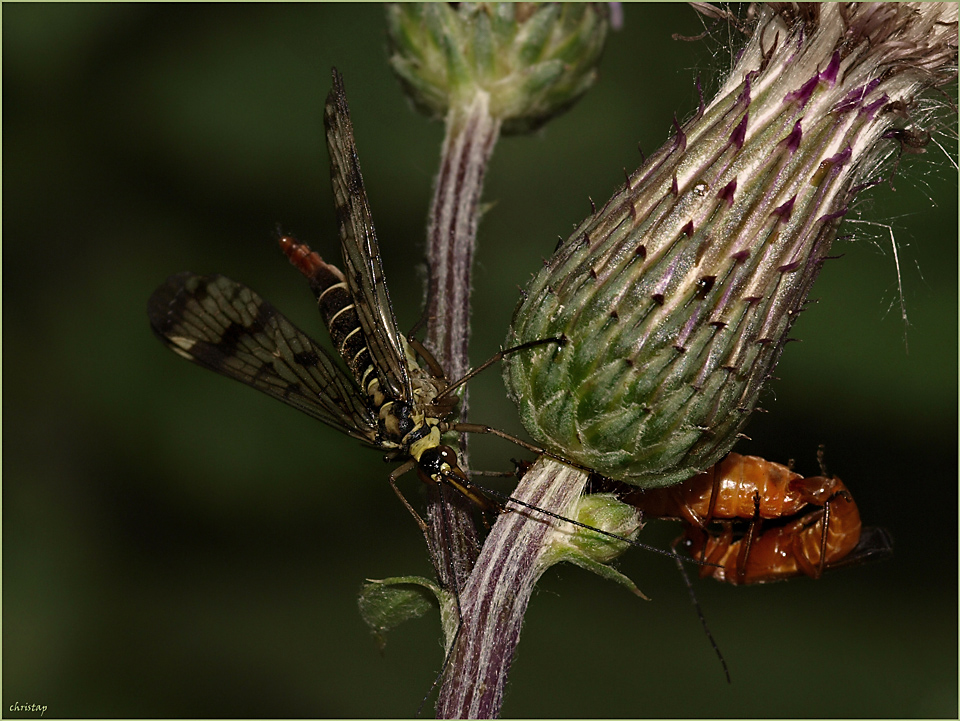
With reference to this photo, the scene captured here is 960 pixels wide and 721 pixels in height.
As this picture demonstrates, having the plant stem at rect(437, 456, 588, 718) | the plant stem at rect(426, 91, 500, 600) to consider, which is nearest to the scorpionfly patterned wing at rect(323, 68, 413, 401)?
the plant stem at rect(426, 91, 500, 600)

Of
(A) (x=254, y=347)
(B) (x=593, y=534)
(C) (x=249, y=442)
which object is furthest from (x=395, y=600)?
(C) (x=249, y=442)

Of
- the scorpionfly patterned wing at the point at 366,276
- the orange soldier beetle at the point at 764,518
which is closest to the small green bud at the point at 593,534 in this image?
the orange soldier beetle at the point at 764,518

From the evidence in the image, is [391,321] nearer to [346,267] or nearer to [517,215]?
[346,267]

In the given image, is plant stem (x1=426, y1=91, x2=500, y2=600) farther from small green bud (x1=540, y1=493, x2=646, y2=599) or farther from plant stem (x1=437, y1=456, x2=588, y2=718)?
small green bud (x1=540, y1=493, x2=646, y2=599)

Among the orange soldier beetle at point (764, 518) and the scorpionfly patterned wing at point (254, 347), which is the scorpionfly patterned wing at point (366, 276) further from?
the orange soldier beetle at point (764, 518)

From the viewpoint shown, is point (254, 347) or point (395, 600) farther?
point (254, 347)

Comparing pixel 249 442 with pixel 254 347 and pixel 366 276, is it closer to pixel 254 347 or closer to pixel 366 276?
pixel 254 347
